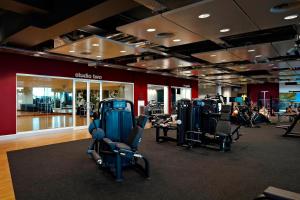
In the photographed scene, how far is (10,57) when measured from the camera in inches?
284

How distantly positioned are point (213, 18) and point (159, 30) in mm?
1173

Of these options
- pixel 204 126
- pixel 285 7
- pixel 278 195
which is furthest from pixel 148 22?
pixel 204 126

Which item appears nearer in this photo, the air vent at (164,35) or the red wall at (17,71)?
the air vent at (164,35)

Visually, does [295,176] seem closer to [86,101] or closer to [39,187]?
[39,187]

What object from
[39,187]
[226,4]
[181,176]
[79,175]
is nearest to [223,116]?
[181,176]

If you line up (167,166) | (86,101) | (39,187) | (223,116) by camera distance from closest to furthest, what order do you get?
(39,187), (167,166), (223,116), (86,101)

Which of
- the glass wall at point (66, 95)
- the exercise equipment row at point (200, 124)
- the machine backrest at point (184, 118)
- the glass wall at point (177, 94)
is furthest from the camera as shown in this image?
the glass wall at point (177, 94)

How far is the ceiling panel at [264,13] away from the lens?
3354mm

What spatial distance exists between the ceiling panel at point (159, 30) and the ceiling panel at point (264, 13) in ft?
4.26

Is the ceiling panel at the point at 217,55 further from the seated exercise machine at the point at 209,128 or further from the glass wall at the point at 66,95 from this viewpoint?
the glass wall at the point at 66,95

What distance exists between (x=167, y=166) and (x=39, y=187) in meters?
2.25

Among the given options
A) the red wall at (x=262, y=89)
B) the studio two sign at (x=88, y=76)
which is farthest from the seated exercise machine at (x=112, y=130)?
the red wall at (x=262, y=89)

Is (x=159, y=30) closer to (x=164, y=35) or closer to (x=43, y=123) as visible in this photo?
(x=164, y=35)

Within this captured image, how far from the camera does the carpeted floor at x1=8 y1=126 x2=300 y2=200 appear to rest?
3176 mm
